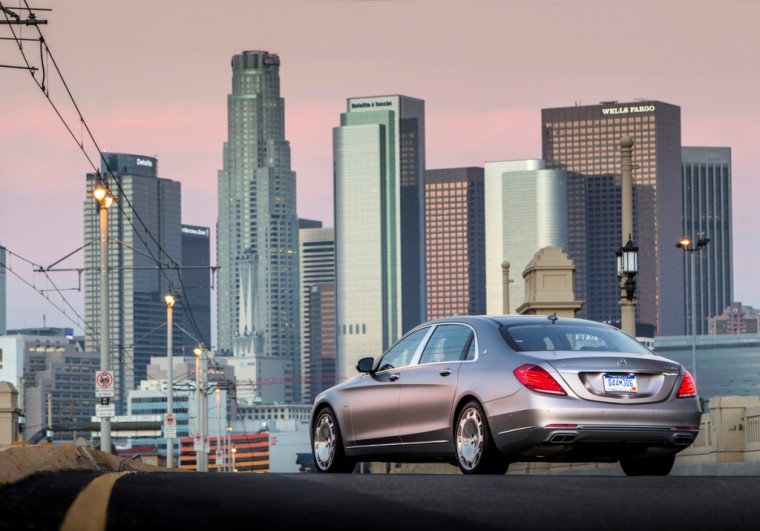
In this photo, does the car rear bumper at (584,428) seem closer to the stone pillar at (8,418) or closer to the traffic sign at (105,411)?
the traffic sign at (105,411)

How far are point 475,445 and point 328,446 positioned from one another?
101 inches

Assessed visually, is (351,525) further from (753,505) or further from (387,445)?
(387,445)

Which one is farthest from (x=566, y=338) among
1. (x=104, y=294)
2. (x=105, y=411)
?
(x=104, y=294)

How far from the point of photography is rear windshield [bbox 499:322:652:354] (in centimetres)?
1346

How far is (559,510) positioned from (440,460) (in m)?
5.72

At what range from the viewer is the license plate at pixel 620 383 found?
12898 millimetres

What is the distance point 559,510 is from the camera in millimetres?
8414

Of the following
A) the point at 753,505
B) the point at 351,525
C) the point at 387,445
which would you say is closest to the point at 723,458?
the point at 387,445

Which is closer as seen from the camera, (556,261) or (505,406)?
(505,406)

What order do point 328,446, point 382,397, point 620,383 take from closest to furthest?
point 620,383
point 382,397
point 328,446

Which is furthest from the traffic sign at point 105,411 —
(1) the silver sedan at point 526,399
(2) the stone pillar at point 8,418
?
(1) the silver sedan at point 526,399

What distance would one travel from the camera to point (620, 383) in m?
12.9

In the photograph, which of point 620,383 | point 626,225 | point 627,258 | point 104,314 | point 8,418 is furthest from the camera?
point 8,418

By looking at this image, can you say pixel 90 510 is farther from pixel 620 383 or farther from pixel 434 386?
pixel 434 386
